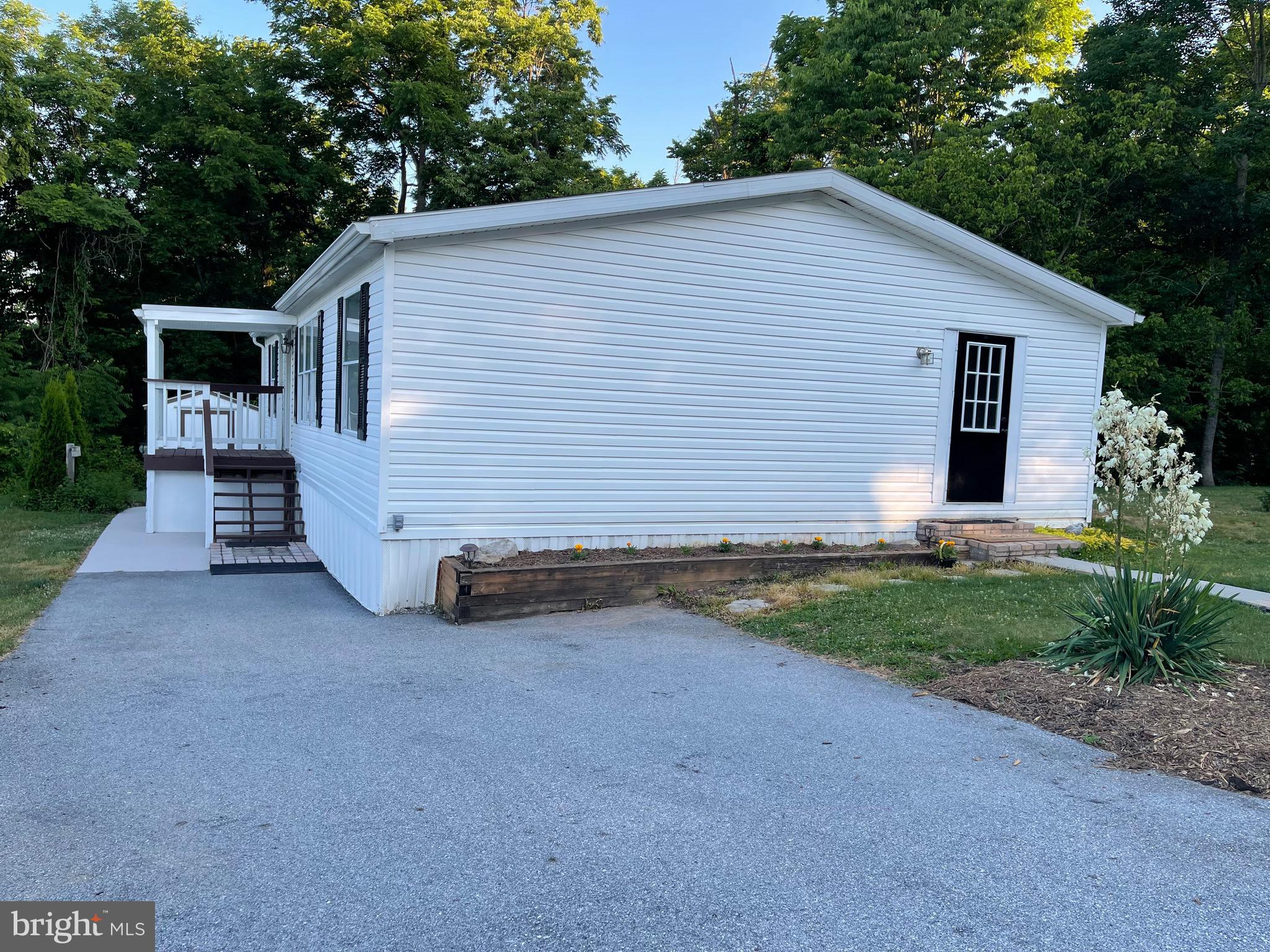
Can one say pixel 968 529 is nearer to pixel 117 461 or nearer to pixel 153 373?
→ pixel 153 373

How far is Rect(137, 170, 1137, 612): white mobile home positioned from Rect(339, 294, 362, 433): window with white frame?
4cm

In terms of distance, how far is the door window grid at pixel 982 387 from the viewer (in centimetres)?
1025

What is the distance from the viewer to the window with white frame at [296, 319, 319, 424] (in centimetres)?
1135

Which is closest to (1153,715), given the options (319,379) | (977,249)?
(977,249)

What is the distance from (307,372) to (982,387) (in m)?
8.67

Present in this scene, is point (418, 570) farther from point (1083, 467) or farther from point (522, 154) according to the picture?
point (522, 154)

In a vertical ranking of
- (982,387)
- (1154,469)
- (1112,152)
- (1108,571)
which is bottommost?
(1108,571)

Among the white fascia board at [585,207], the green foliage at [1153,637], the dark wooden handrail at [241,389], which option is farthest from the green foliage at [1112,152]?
the green foliage at [1153,637]

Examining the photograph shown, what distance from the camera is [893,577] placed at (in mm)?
8648

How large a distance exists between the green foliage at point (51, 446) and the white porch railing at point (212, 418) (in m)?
2.52

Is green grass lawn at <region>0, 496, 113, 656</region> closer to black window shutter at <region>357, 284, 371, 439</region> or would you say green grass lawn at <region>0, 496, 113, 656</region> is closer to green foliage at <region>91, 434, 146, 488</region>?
green foliage at <region>91, 434, 146, 488</region>

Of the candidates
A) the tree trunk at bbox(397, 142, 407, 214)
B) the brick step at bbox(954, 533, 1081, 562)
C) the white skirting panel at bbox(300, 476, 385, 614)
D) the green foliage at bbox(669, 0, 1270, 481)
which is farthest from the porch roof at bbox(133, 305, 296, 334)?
the green foliage at bbox(669, 0, 1270, 481)

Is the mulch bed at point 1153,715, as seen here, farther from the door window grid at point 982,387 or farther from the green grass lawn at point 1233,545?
the door window grid at point 982,387

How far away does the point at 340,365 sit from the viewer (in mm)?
9578
